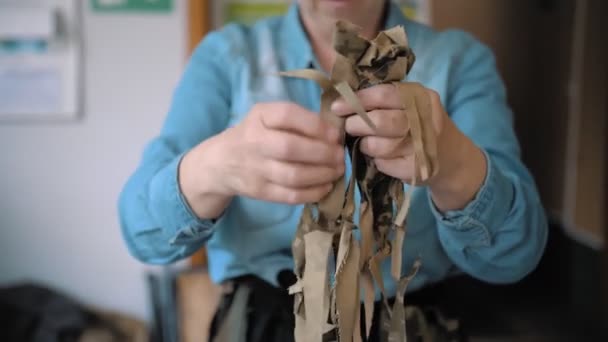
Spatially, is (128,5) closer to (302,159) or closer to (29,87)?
(29,87)

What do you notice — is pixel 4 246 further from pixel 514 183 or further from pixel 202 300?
pixel 514 183

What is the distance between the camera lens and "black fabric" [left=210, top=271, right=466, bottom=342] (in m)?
0.64

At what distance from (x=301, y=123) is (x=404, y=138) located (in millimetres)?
74

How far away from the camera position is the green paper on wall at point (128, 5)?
124cm

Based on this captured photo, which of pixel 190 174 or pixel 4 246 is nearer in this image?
pixel 190 174

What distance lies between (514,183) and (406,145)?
180mm

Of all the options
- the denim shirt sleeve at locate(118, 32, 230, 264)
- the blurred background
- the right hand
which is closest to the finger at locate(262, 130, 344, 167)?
the right hand

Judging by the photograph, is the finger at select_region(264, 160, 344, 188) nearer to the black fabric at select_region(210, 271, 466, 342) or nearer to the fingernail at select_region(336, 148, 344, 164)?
the fingernail at select_region(336, 148, 344, 164)

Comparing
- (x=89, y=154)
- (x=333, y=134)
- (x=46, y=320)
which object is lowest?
(x=46, y=320)

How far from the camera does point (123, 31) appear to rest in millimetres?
1256

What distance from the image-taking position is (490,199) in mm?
534

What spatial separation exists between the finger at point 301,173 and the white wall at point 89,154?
2.91ft

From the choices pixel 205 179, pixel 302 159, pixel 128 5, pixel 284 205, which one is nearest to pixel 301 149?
pixel 302 159

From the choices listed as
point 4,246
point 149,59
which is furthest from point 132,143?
point 4,246
